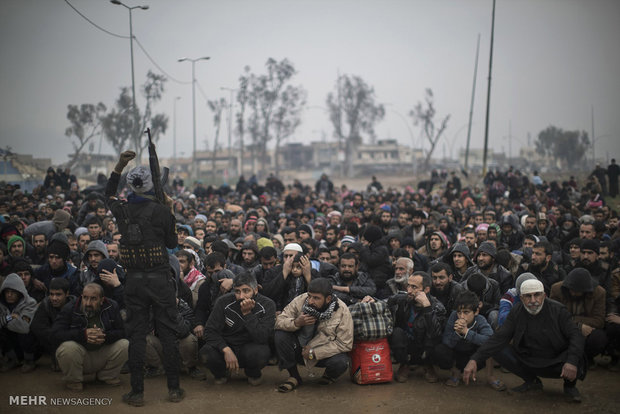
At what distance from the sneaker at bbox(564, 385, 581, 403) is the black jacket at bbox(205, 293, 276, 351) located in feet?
9.57

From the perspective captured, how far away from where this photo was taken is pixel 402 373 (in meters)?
5.84

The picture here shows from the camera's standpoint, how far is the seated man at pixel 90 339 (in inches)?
212

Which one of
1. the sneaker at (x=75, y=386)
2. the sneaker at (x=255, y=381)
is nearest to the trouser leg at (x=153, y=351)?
the sneaker at (x=75, y=386)

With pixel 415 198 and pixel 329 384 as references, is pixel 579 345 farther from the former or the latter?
pixel 415 198

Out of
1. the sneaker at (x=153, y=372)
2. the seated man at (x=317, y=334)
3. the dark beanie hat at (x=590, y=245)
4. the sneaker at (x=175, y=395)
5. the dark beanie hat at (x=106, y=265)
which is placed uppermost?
the dark beanie hat at (x=590, y=245)

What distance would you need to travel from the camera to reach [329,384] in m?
5.75

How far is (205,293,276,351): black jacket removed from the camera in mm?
5633

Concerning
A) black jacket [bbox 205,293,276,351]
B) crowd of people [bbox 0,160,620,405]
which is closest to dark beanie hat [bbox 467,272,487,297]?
crowd of people [bbox 0,160,620,405]

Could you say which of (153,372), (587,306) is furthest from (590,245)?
(153,372)

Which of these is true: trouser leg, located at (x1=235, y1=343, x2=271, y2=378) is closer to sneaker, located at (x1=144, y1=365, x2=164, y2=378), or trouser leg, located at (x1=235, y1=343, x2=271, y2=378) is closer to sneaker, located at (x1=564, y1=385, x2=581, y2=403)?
sneaker, located at (x1=144, y1=365, x2=164, y2=378)

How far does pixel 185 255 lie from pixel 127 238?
200 cm

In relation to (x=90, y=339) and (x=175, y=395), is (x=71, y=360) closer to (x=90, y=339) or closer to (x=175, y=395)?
(x=90, y=339)

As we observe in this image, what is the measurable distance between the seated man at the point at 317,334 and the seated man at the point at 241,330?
17 centimetres

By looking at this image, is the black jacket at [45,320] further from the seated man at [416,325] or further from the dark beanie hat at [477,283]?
the dark beanie hat at [477,283]
